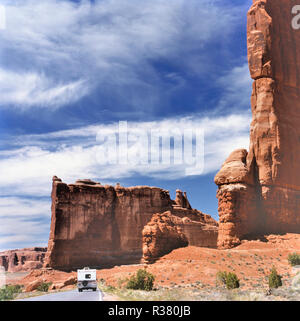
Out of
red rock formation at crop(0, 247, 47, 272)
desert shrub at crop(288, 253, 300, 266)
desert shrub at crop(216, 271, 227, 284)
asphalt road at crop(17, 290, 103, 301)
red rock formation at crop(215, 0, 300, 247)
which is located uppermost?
red rock formation at crop(215, 0, 300, 247)

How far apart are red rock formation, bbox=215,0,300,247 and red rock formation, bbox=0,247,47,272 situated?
251 feet

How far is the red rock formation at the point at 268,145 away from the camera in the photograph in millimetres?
40500

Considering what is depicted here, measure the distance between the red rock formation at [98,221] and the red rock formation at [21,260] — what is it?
41.9 m

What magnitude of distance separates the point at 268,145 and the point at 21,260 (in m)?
91.0

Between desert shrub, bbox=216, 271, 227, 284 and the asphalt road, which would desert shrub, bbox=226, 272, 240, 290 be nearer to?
desert shrub, bbox=216, 271, 227, 284

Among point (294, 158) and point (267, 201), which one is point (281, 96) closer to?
point (294, 158)

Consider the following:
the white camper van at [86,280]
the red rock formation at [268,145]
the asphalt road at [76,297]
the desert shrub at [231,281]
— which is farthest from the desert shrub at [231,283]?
the red rock formation at [268,145]

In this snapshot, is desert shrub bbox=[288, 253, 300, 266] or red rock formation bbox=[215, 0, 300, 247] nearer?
desert shrub bbox=[288, 253, 300, 266]

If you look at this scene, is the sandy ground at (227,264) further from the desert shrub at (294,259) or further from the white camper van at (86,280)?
the white camper van at (86,280)

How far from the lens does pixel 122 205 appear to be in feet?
241

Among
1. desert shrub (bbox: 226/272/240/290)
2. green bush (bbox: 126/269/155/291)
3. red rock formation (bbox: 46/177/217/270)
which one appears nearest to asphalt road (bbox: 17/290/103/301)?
green bush (bbox: 126/269/155/291)

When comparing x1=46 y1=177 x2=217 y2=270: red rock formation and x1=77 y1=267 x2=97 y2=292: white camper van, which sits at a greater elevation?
x1=46 y1=177 x2=217 y2=270: red rock formation

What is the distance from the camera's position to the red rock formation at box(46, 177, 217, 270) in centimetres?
6169

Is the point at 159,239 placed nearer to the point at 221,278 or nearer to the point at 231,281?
the point at 221,278
